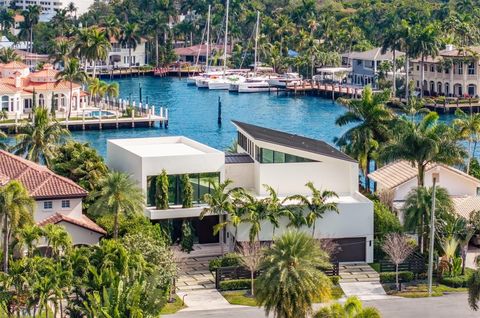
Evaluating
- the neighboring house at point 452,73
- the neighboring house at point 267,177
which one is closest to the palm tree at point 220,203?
the neighboring house at point 267,177

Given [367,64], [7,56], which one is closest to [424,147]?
[367,64]

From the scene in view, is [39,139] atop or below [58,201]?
atop

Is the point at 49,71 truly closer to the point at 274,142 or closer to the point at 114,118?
the point at 114,118

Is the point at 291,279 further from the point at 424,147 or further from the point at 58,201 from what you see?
the point at 424,147

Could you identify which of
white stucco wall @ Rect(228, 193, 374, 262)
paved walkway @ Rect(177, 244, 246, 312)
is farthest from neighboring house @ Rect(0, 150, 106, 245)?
white stucco wall @ Rect(228, 193, 374, 262)

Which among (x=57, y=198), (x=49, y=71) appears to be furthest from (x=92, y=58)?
(x=57, y=198)

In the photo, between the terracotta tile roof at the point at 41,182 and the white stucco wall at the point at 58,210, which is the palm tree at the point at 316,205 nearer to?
the white stucco wall at the point at 58,210
